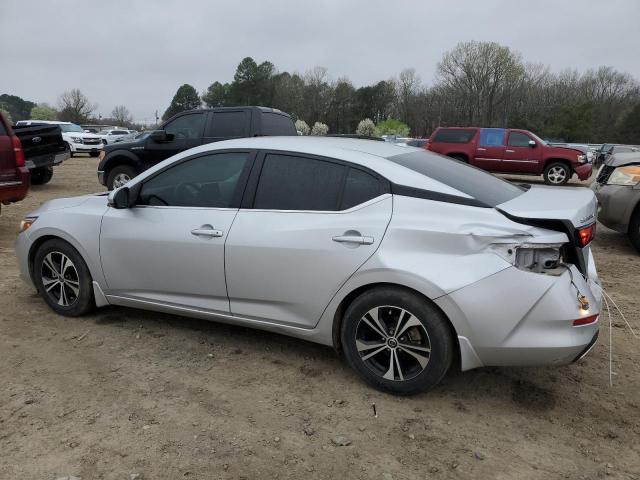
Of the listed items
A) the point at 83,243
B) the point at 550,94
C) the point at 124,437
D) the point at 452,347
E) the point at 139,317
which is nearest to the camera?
the point at 124,437

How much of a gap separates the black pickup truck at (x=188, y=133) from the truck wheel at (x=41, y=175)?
2992 millimetres

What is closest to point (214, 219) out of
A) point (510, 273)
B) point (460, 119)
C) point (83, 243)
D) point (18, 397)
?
point (83, 243)

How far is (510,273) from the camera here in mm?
2801

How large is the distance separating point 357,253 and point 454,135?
1479 centimetres

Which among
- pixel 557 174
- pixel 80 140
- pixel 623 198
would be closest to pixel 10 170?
pixel 623 198

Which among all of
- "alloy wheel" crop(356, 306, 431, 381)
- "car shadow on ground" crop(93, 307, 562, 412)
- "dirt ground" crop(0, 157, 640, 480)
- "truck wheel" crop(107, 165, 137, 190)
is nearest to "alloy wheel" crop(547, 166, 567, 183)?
"truck wheel" crop(107, 165, 137, 190)

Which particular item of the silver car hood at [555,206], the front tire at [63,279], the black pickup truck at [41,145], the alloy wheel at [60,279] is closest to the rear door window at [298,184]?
the silver car hood at [555,206]

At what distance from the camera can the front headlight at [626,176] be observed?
6895 millimetres

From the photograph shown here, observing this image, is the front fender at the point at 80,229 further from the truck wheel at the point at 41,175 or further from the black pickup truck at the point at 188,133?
the truck wheel at the point at 41,175

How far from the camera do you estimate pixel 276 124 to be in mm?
9984

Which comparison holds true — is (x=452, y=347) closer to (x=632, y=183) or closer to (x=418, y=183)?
(x=418, y=183)

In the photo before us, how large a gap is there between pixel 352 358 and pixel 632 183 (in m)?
5.44

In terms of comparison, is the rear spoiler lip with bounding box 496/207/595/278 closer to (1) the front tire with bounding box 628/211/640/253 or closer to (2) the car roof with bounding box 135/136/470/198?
(2) the car roof with bounding box 135/136/470/198

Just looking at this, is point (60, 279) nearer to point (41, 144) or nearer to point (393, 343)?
point (393, 343)
